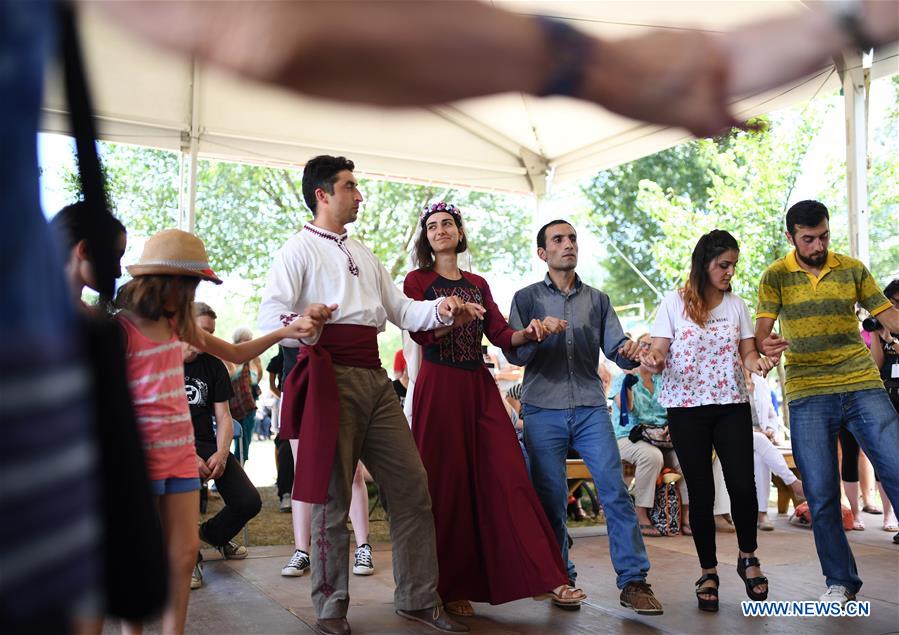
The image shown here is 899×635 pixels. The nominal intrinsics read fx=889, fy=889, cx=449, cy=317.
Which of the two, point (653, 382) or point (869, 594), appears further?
point (653, 382)

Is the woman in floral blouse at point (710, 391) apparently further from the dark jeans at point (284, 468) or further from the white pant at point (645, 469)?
the dark jeans at point (284, 468)

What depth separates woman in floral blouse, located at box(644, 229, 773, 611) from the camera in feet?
12.9

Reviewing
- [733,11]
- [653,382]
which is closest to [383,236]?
[653,382]

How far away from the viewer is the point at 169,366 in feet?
8.77

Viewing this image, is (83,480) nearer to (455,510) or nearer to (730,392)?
(455,510)

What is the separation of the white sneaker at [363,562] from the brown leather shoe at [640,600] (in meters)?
1.60

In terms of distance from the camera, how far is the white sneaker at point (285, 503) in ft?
24.4

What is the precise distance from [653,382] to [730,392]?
8.73ft

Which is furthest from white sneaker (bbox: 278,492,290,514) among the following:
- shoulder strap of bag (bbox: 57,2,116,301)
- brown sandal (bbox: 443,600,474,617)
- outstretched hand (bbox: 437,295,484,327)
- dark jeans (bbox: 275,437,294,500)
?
shoulder strap of bag (bbox: 57,2,116,301)

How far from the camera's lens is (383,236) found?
16.6 metres

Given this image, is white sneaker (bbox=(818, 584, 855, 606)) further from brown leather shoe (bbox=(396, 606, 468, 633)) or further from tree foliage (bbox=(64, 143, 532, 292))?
tree foliage (bbox=(64, 143, 532, 292))

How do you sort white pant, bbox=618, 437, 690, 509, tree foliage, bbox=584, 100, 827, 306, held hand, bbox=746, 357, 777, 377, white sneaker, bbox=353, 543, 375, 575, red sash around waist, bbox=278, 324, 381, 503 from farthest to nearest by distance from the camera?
tree foliage, bbox=584, 100, 827, 306
white pant, bbox=618, 437, 690, 509
white sneaker, bbox=353, 543, 375, 575
held hand, bbox=746, 357, 777, 377
red sash around waist, bbox=278, 324, 381, 503

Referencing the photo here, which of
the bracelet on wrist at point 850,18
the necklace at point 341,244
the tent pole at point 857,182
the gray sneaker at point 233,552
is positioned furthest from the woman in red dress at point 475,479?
the tent pole at point 857,182

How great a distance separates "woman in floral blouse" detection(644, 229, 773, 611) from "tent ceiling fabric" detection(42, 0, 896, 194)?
3070mm
